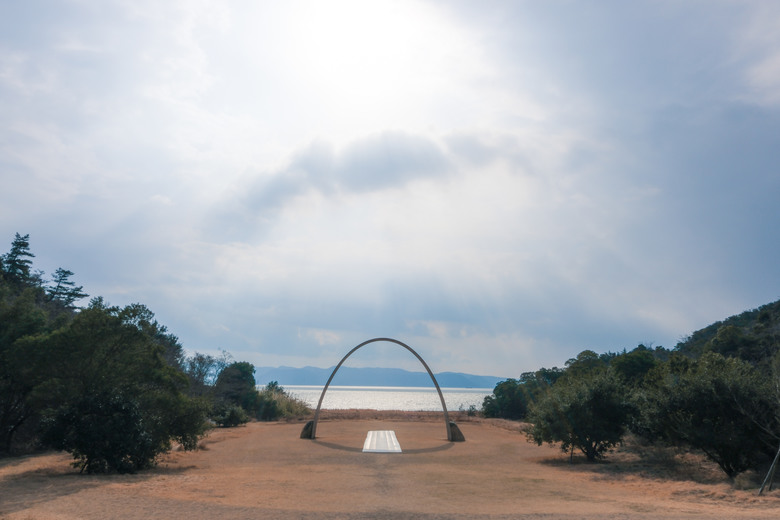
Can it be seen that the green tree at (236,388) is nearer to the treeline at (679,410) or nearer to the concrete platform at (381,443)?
the concrete platform at (381,443)

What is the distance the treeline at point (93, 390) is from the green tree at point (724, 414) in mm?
16814

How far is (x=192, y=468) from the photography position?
18500mm

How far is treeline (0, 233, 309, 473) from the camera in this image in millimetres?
15766

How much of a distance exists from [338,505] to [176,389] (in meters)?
10.6

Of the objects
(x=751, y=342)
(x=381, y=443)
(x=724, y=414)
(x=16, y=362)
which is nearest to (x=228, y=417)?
Answer: (x=381, y=443)

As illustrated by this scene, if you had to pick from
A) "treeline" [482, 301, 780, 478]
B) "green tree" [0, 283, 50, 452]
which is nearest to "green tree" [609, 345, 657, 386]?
"treeline" [482, 301, 780, 478]

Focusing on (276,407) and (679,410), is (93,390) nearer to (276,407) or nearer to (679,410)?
(679,410)

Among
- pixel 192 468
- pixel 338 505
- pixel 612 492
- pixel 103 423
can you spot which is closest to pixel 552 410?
pixel 612 492

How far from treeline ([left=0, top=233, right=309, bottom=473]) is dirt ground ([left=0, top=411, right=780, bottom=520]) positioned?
37.7 inches

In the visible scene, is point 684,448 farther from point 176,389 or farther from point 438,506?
point 176,389

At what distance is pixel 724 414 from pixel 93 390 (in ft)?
65.9

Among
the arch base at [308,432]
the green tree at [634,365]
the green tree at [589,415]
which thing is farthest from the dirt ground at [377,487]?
the green tree at [634,365]

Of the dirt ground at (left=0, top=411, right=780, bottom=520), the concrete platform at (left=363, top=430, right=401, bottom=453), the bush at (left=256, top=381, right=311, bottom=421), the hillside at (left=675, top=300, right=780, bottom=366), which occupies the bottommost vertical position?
the dirt ground at (left=0, top=411, right=780, bottom=520)

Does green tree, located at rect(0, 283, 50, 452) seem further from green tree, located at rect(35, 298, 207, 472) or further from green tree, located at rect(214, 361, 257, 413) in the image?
green tree, located at rect(214, 361, 257, 413)
